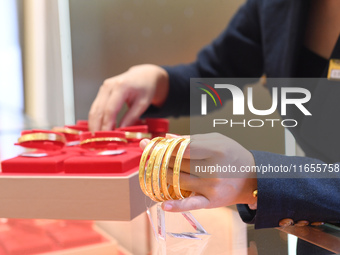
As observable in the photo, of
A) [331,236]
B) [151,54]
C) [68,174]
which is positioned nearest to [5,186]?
[68,174]

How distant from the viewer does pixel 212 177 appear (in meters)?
0.30

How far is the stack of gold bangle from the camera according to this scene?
0.30 metres

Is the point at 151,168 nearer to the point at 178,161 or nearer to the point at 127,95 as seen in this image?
the point at 178,161

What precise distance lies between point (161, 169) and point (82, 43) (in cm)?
A: 70

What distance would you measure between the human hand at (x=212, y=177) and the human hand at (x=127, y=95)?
358 mm

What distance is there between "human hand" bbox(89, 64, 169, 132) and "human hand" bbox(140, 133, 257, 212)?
36 centimetres

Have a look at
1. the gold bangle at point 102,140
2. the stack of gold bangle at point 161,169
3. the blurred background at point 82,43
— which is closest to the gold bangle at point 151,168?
the stack of gold bangle at point 161,169

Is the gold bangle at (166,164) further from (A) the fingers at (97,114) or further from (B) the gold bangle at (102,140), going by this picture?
(A) the fingers at (97,114)

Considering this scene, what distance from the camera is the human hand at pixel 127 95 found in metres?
0.66

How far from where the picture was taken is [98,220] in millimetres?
379

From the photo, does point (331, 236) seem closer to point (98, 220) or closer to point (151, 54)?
point (98, 220)

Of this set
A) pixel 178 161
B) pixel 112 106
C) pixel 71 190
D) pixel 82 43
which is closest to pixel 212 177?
pixel 178 161

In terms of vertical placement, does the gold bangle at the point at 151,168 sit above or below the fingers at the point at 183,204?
above

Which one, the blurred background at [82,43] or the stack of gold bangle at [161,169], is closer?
the stack of gold bangle at [161,169]
